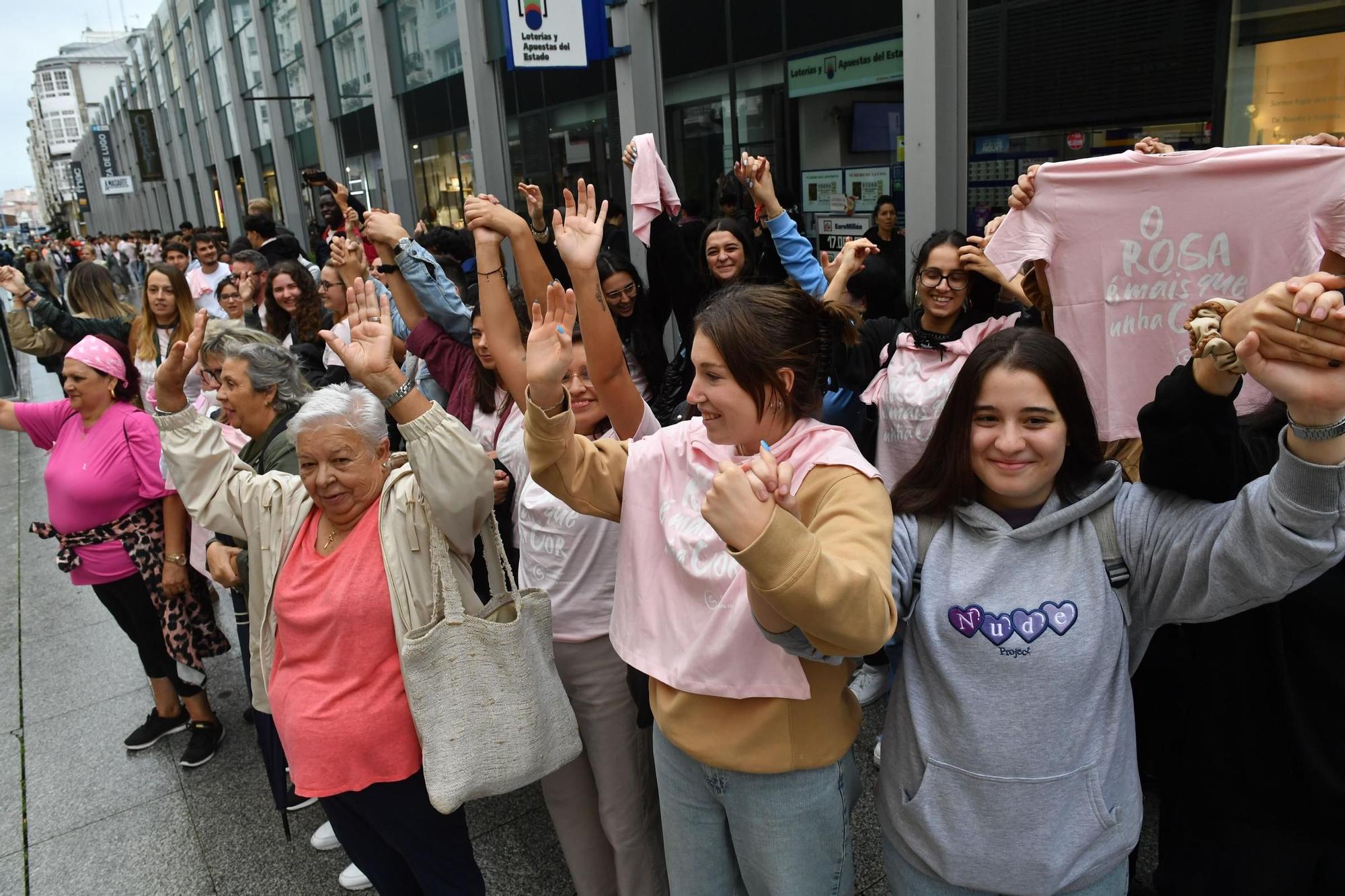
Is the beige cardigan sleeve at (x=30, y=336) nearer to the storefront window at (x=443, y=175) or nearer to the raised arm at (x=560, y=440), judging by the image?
the storefront window at (x=443, y=175)

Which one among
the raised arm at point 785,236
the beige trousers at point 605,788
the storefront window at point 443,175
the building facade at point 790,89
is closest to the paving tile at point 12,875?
the beige trousers at point 605,788

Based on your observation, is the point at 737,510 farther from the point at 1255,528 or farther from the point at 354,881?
the point at 354,881

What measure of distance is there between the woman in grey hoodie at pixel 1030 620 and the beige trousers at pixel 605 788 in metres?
1.08

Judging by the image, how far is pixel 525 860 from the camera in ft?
10.9

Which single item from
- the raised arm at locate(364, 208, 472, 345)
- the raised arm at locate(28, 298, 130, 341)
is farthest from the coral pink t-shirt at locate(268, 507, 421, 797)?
the raised arm at locate(28, 298, 130, 341)

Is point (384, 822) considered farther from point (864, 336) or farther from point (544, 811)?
point (864, 336)

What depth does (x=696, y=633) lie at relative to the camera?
1.95 metres

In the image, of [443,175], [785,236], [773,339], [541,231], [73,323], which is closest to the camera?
[773,339]

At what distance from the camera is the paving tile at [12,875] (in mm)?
3441

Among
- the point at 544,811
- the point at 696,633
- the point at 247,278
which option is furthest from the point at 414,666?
the point at 247,278

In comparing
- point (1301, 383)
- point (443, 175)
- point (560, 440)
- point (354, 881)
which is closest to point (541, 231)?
point (560, 440)

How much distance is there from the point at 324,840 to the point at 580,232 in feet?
8.55

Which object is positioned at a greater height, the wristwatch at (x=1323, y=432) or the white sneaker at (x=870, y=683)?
the wristwatch at (x=1323, y=432)

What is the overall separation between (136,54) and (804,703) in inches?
1957
